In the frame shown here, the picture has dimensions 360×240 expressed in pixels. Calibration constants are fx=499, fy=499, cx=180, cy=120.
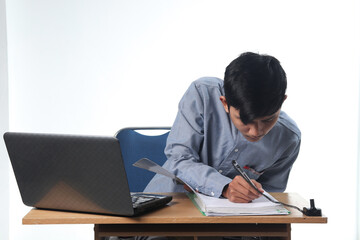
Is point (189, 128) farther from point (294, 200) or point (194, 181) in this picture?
point (294, 200)

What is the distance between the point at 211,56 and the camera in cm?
311

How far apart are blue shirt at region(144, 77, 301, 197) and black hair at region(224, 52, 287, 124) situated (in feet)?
0.78

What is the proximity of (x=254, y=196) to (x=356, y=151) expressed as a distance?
211 cm

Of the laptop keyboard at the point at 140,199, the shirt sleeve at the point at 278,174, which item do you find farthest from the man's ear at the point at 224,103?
the laptop keyboard at the point at 140,199

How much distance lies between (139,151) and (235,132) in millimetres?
512

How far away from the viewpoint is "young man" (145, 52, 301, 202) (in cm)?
139

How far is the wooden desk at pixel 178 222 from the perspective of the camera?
118cm

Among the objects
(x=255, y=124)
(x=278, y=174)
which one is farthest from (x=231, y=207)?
(x=278, y=174)

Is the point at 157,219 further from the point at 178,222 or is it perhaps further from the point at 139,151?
the point at 139,151

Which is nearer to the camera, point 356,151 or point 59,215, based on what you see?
point 59,215

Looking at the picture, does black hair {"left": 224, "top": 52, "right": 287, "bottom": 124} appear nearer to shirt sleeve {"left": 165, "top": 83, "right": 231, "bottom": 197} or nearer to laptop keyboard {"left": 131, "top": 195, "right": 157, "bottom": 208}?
shirt sleeve {"left": 165, "top": 83, "right": 231, "bottom": 197}

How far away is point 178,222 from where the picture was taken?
1.18m

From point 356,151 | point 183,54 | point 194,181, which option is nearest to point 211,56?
point 183,54

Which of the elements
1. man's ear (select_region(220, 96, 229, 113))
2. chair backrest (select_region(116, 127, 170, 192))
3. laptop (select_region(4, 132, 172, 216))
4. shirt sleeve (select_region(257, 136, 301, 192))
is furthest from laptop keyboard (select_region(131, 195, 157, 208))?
chair backrest (select_region(116, 127, 170, 192))
